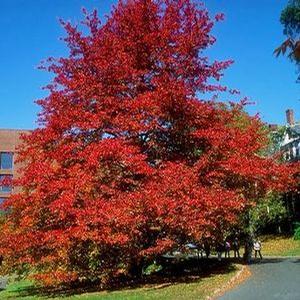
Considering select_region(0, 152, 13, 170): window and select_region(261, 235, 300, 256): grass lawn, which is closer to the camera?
select_region(261, 235, 300, 256): grass lawn

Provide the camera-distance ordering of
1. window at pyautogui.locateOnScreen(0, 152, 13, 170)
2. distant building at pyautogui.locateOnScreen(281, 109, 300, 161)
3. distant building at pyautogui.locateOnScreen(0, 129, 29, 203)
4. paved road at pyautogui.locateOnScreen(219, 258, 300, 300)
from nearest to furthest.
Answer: paved road at pyautogui.locateOnScreen(219, 258, 300, 300) < distant building at pyautogui.locateOnScreen(281, 109, 300, 161) < distant building at pyautogui.locateOnScreen(0, 129, 29, 203) < window at pyautogui.locateOnScreen(0, 152, 13, 170)

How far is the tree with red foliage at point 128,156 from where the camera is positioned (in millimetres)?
17047

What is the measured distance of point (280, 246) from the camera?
39.4 m

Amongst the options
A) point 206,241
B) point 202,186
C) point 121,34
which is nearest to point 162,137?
point 202,186

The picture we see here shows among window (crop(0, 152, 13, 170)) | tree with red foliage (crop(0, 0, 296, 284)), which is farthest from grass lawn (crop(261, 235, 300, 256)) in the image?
window (crop(0, 152, 13, 170))

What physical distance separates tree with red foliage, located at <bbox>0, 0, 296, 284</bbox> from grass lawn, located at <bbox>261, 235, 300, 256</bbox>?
54.5 feet

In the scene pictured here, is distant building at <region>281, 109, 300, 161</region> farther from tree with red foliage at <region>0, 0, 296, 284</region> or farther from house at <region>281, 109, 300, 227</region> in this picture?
tree with red foliage at <region>0, 0, 296, 284</region>

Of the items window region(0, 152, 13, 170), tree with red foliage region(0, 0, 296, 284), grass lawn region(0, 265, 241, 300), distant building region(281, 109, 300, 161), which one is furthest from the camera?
window region(0, 152, 13, 170)

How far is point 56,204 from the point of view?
16.6m

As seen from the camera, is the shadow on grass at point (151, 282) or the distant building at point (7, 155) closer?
the shadow on grass at point (151, 282)

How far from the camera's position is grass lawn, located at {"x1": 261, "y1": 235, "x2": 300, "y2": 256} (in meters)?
35.9

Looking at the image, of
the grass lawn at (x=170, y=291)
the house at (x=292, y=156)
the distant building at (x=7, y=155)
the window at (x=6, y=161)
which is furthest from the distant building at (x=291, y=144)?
the window at (x=6, y=161)

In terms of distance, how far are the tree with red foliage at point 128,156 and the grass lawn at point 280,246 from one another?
16.6 meters

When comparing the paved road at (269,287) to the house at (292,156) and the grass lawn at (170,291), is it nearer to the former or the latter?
the grass lawn at (170,291)
